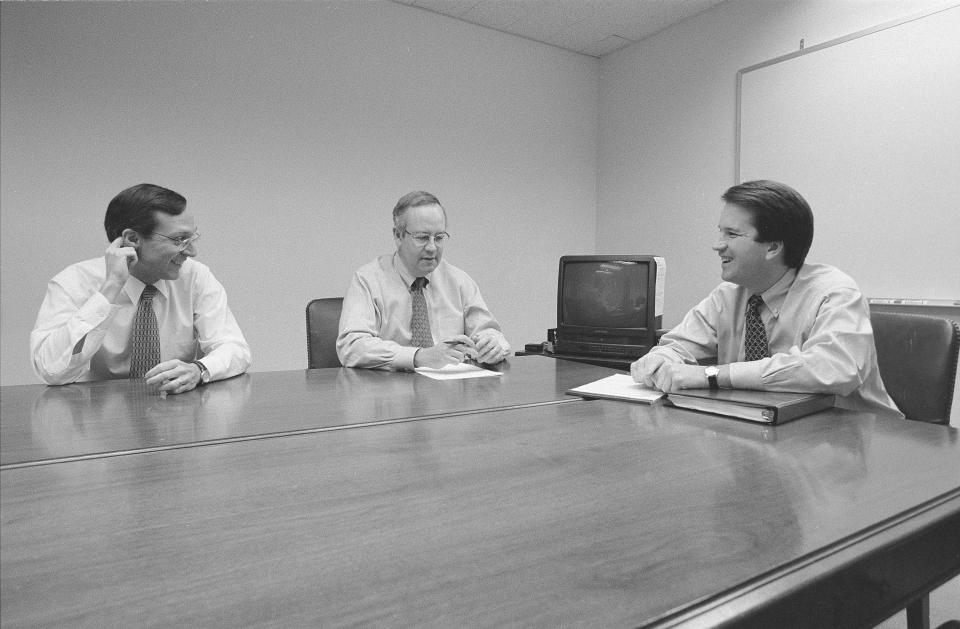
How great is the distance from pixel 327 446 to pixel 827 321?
1.29m

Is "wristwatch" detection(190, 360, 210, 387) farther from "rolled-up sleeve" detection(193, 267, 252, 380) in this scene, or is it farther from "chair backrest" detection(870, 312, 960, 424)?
"chair backrest" detection(870, 312, 960, 424)

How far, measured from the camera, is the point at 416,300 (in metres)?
2.57

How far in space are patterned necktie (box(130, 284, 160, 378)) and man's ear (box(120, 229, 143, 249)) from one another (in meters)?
0.19

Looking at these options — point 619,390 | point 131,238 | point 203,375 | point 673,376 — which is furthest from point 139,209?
point 673,376

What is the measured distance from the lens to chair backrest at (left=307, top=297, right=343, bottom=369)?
2414 mm

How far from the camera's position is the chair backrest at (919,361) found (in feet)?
5.01

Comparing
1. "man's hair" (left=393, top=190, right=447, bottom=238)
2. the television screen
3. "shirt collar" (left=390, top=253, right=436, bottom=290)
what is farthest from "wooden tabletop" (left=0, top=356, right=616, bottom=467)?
the television screen

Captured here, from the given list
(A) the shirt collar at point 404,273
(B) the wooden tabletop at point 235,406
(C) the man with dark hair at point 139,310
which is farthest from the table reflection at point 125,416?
(A) the shirt collar at point 404,273

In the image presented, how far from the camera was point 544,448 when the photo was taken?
1.08 m

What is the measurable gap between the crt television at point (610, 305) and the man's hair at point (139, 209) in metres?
1.87

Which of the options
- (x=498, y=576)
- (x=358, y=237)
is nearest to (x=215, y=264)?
(x=358, y=237)

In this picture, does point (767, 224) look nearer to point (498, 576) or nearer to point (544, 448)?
point (544, 448)

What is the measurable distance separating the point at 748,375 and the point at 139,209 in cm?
189

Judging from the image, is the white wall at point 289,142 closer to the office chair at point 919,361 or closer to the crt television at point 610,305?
the crt television at point 610,305
